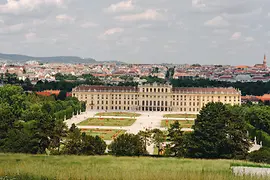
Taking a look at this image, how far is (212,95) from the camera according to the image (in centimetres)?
7762

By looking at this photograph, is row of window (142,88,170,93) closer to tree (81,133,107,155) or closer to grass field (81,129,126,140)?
grass field (81,129,126,140)

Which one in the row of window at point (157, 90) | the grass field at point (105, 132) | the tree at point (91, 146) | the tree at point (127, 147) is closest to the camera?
the tree at point (127, 147)

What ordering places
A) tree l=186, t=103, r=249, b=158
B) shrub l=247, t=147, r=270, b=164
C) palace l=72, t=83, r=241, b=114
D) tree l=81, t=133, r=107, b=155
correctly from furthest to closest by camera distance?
palace l=72, t=83, r=241, b=114
tree l=81, t=133, r=107, b=155
tree l=186, t=103, r=249, b=158
shrub l=247, t=147, r=270, b=164

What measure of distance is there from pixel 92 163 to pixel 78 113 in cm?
5001

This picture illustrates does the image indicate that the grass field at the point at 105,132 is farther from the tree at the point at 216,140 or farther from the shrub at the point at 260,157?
the shrub at the point at 260,157

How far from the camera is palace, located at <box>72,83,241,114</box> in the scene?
78188mm

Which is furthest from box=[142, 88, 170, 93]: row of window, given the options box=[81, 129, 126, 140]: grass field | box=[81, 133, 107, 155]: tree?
box=[81, 133, 107, 155]: tree

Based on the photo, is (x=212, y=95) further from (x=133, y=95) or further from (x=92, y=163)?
(x=92, y=163)

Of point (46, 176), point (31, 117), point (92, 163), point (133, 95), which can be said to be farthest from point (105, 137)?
point (133, 95)

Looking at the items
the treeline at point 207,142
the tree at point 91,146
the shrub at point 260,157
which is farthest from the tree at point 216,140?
the tree at point 91,146

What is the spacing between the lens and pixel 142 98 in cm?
7950

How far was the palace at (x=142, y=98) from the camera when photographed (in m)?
78.2

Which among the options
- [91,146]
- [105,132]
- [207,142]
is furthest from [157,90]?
[91,146]

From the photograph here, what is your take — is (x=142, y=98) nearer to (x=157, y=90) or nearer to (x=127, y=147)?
(x=157, y=90)
